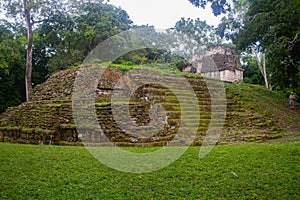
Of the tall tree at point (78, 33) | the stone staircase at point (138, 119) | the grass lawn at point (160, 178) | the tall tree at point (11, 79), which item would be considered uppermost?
the tall tree at point (78, 33)

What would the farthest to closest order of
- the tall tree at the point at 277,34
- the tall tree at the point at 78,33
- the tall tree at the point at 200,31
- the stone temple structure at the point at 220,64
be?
the tall tree at the point at 200,31, the stone temple structure at the point at 220,64, the tall tree at the point at 78,33, the tall tree at the point at 277,34

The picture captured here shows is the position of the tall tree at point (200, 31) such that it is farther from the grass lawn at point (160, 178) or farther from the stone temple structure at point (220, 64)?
the grass lawn at point (160, 178)

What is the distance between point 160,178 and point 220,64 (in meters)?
17.1

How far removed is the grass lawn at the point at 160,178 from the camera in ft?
10.9

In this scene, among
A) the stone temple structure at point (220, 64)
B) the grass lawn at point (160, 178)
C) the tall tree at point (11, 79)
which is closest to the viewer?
the grass lawn at point (160, 178)

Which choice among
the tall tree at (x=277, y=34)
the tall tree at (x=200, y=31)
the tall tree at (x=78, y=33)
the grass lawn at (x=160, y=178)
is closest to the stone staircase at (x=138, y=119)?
the grass lawn at (x=160, y=178)

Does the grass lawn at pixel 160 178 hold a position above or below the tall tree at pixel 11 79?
below

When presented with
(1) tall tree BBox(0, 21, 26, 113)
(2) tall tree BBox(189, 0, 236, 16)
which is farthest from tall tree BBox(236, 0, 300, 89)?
(1) tall tree BBox(0, 21, 26, 113)

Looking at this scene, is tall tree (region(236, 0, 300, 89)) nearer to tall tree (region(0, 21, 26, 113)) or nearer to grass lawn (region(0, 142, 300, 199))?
grass lawn (region(0, 142, 300, 199))

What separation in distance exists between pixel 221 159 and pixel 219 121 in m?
3.94

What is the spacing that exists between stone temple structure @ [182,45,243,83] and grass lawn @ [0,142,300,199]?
1473 centimetres

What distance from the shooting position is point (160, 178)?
389cm

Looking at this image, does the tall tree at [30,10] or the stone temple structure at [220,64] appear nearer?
the tall tree at [30,10]

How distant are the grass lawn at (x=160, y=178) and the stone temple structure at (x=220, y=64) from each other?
1473cm
